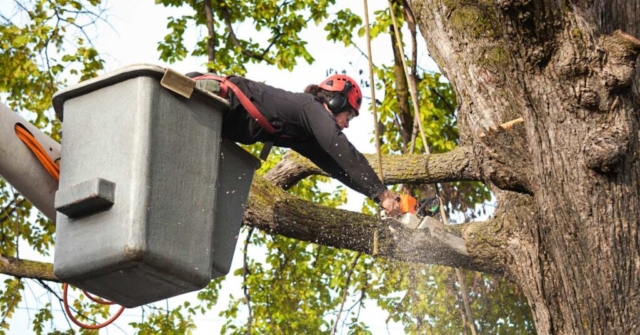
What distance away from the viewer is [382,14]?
10.4 metres

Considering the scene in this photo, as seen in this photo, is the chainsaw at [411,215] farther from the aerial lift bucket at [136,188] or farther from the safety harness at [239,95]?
the aerial lift bucket at [136,188]

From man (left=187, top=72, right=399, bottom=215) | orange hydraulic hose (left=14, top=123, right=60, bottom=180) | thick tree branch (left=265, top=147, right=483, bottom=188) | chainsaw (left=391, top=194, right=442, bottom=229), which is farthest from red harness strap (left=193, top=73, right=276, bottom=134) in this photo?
thick tree branch (left=265, top=147, right=483, bottom=188)

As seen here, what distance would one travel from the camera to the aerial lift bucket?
3.30m

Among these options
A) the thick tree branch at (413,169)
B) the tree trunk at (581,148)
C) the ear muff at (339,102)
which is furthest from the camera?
the thick tree branch at (413,169)

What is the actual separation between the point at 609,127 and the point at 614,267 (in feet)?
1.59

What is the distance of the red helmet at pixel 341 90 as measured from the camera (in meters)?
5.13

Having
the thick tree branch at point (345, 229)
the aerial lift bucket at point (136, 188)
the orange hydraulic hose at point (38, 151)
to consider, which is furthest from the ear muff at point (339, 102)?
the orange hydraulic hose at point (38, 151)

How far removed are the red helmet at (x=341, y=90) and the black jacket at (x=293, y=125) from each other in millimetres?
182

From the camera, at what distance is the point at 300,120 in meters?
4.89

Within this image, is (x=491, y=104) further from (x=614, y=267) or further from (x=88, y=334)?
(x=88, y=334)

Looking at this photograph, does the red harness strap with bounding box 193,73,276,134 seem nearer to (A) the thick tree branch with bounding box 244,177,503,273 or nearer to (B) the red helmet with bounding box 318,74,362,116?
(B) the red helmet with bounding box 318,74,362,116

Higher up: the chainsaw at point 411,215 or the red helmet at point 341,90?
the red helmet at point 341,90

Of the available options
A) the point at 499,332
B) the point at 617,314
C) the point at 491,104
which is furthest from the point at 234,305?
the point at 617,314

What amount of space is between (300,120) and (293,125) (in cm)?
4
